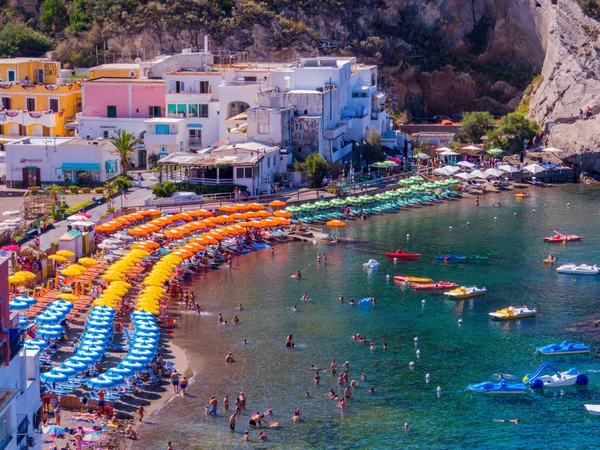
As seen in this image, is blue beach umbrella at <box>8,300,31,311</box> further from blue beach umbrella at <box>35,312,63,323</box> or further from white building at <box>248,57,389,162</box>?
white building at <box>248,57,389,162</box>

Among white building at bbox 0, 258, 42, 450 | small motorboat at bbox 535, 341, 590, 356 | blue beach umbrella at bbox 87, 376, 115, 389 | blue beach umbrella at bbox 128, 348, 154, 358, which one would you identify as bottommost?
small motorboat at bbox 535, 341, 590, 356

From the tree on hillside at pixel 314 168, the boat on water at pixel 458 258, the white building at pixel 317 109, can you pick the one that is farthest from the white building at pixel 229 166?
the boat on water at pixel 458 258

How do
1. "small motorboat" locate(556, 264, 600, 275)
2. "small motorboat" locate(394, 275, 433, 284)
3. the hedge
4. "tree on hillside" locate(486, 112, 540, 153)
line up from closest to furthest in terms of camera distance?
"small motorboat" locate(394, 275, 433, 284), "small motorboat" locate(556, 264, 600, 275), the hedge, "tree on hillside" locate(486, 112, 540, 153)

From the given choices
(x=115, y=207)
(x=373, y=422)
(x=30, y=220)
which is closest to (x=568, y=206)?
(x=115, y=207)

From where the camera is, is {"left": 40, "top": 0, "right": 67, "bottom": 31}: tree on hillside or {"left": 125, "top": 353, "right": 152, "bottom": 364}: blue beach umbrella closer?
{"left": 125, "top": 353, "right": 152, "bottom": 364}: blue beach umbrella

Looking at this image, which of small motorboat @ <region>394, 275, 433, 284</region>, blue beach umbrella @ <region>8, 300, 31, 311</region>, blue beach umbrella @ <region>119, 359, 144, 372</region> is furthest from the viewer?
small motorboat @ <region>394, 275, 433, 284</region>

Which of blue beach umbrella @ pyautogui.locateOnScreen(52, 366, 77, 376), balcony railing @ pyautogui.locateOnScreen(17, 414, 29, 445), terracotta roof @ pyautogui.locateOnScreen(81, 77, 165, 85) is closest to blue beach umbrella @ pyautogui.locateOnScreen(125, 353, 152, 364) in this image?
blue beach umbrella @ pyautogui.locateOnScreen(52, 366, 77, 376)
